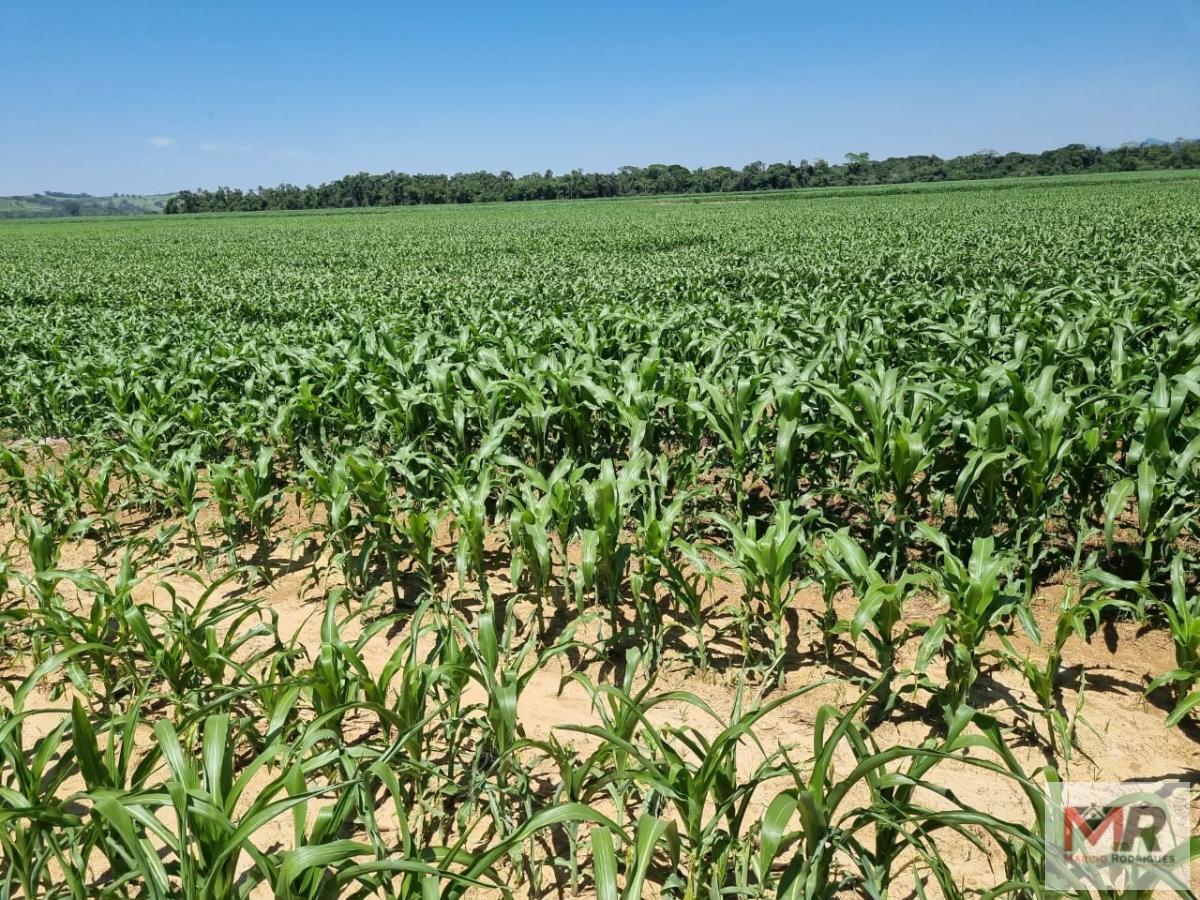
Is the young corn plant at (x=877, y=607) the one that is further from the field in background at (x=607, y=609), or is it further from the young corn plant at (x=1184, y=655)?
the young corn plant at (x=1184, y=655)

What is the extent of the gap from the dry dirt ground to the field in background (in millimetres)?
14

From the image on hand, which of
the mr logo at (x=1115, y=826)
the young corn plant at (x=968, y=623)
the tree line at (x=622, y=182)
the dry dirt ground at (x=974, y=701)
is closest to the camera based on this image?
the mr logo at (x=1115, y=826)

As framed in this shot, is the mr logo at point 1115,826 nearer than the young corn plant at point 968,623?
Yes

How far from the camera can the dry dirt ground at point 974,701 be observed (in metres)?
2.14

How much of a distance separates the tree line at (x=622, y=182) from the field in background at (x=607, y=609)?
87.6 metres

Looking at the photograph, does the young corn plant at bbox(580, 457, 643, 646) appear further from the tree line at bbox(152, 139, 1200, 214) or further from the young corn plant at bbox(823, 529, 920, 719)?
the tree line at bbox(152, 139, 1200, 214)

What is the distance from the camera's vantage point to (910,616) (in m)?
3.12

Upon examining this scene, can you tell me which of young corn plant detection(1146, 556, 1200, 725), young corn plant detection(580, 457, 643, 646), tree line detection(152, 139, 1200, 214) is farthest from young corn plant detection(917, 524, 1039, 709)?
tree line detection(152, 139, 1200, 214)

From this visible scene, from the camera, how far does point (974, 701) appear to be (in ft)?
8.13

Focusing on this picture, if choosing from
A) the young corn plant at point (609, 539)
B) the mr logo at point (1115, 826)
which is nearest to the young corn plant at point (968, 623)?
the mr logo at point (1115, 826)

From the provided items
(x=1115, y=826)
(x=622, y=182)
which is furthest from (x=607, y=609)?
(x=622, y=182)

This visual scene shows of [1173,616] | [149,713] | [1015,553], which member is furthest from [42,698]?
[1173,616]

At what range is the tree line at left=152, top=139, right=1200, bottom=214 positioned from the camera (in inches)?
3345

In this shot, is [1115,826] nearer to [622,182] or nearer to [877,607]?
[877,607]
